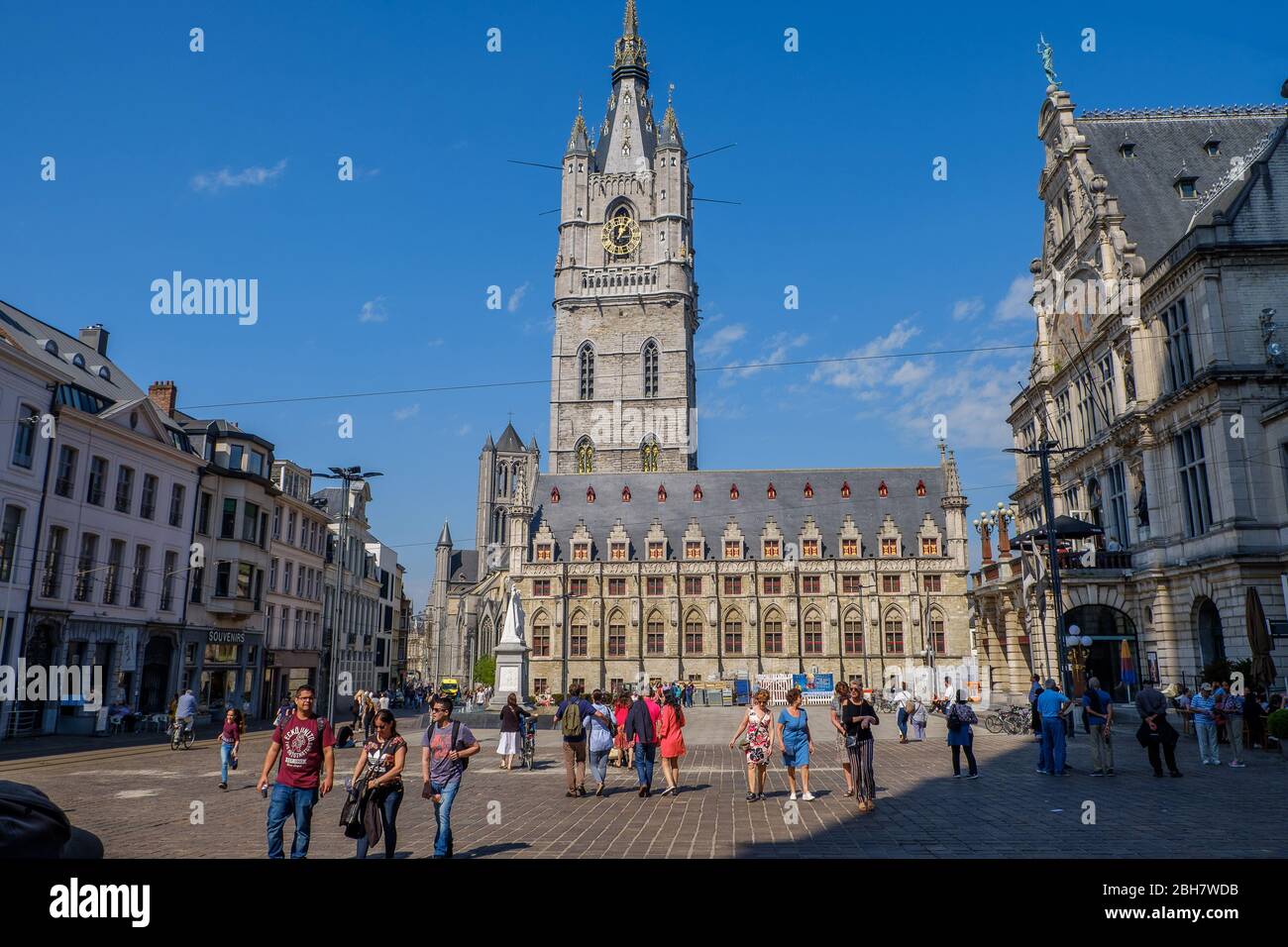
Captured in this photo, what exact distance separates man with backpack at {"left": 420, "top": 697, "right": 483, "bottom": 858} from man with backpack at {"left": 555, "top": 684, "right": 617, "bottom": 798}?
5425 mm

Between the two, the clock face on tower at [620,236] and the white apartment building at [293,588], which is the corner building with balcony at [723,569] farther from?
the clock face on tower at [620,236]

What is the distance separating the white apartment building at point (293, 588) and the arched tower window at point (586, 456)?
37337mm

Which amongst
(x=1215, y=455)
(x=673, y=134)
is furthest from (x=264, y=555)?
(x=673, y=134)

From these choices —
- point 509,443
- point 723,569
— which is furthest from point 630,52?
point 723,569

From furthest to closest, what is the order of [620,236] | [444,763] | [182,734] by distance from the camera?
[620,236] < [182,734] < [444,763]

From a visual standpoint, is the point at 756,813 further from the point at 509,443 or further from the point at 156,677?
the point at 509,443

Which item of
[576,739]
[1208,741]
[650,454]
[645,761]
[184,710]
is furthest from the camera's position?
[650,454]

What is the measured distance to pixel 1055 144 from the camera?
38219 millimetres

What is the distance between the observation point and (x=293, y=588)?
44.2m

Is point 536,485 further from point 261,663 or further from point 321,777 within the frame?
point 321,777

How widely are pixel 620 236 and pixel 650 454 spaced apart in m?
25.9

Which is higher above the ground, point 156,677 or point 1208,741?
point 156,677

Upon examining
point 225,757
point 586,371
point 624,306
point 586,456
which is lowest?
point 225,757

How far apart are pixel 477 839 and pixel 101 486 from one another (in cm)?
2663
